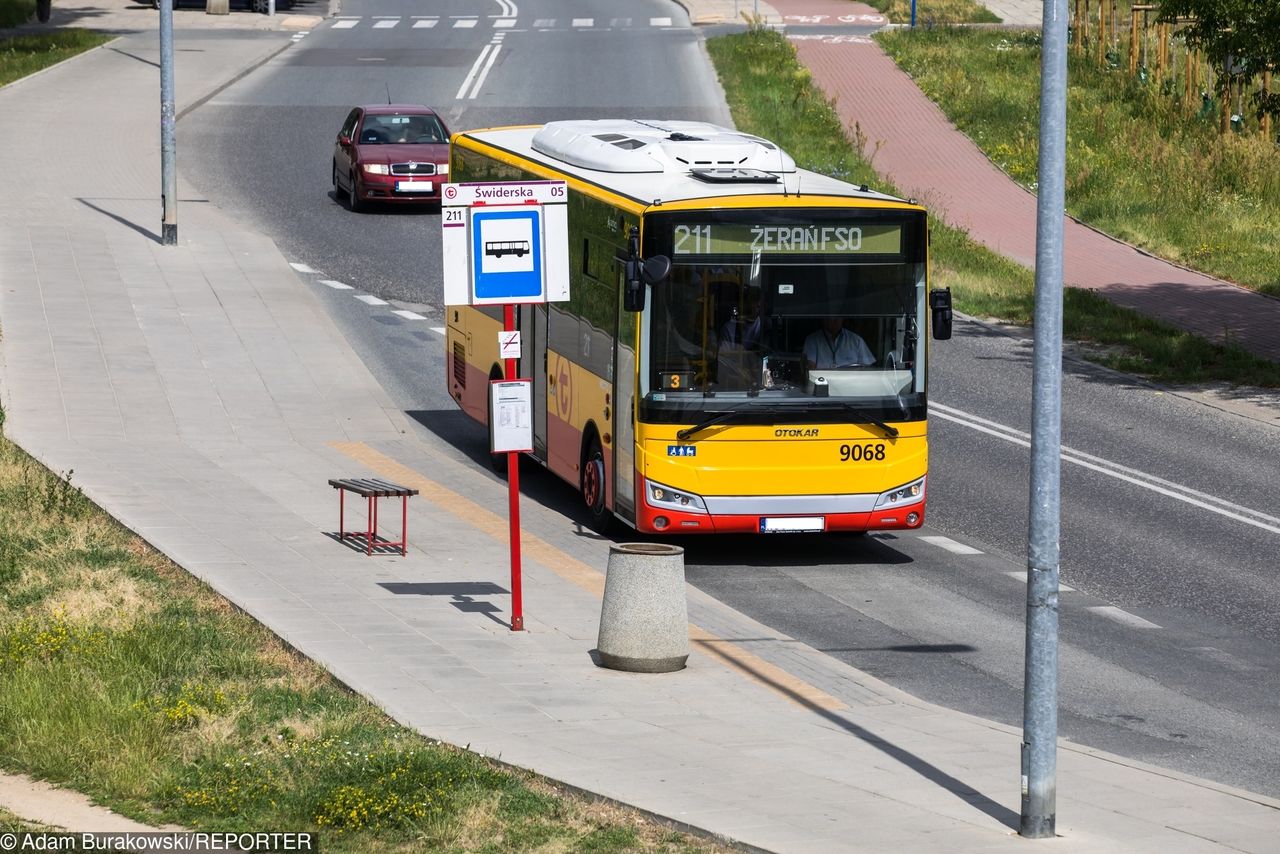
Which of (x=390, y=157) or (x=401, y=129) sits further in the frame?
(x=401, y=129)

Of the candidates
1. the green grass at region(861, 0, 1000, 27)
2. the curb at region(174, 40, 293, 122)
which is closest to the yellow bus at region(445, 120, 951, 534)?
the curb at region(174, 40, 293, 122)

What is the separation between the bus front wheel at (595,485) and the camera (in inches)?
683

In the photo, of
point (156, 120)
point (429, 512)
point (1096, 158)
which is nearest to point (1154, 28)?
point (1096, 158)

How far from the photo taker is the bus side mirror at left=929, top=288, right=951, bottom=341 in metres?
16.0

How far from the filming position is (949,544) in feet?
57.2

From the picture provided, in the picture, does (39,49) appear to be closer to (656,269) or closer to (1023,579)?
(656,269)

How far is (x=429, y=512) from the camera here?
717 inches

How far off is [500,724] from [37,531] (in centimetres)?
598

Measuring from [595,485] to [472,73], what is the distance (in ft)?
116

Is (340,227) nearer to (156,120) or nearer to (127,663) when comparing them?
(156,120)

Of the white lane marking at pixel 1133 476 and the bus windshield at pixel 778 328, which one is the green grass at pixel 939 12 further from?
the bus windshield at pixel 778 328

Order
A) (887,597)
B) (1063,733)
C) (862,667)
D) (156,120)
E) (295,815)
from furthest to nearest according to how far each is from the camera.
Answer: (156,120) < (887,597) < (862,667) < (1063,733) < (295,815)

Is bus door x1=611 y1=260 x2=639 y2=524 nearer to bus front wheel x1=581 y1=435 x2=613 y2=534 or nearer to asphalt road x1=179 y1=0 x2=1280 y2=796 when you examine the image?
bus front wheel x1=581 y1=435 x2=613 y2=534

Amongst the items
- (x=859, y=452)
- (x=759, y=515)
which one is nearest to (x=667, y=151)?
(x=859, y=452)
